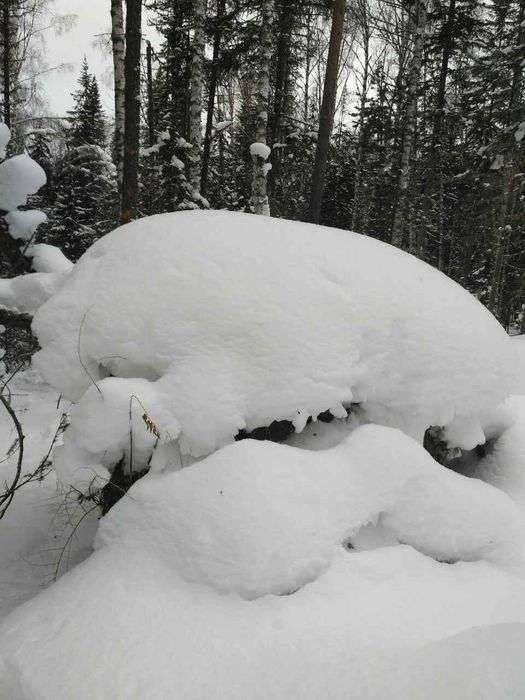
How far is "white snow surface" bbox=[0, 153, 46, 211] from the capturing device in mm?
3094

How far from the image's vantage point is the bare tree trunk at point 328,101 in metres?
8.15

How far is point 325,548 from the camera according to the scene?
6.20 ft

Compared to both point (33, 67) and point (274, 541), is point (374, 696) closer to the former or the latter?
point (274, 541)

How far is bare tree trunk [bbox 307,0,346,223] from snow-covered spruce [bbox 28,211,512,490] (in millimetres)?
6368

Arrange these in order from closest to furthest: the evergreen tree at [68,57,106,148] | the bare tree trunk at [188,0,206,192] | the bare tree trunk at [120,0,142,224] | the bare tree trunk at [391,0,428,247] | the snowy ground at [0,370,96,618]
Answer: the snowy ground at [0,370,96,618] → the bare tree trunk at [120,0,142,224] → the bare tree trunk at [188,0,206,192] → the bare tree trunk at [391,0,428,247] → the evergreen tree at [68,57,106,148]

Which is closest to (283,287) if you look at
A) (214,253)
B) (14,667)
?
(214,253)

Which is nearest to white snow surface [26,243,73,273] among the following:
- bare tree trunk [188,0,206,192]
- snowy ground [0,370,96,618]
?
snowy ground [0,370,96,618]

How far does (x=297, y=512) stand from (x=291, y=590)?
0.94 feet

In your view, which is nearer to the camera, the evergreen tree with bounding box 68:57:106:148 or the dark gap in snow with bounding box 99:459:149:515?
the dark gap in snow with bounding box 99:459:149:515

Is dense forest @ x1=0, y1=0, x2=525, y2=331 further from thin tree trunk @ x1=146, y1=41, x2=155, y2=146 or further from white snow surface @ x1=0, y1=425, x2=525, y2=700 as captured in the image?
white snow surface @ x1=0, y1=425, x2=525, y2=700

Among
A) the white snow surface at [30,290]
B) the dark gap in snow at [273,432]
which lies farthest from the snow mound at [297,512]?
the white snow surface at [30,290]

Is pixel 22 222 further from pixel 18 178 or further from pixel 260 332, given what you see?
pixel 260 332

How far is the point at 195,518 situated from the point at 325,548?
544mm

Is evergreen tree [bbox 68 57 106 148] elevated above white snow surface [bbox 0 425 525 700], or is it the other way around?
evergreen tree [bbox 68 57 106 148]
